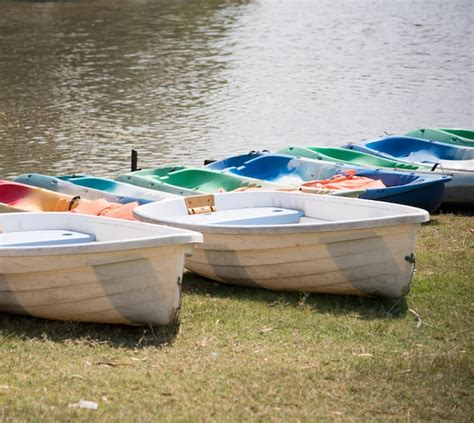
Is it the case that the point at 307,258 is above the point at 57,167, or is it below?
above

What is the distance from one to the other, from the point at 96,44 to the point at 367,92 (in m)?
10.4

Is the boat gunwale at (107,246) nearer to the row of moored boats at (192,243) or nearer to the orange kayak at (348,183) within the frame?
the row of moored boats at (192,243)

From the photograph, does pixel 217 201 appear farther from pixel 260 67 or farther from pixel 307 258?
pixel 260 67

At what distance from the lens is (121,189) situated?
12.3 metres

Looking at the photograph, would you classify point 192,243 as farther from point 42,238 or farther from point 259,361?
point 42,238

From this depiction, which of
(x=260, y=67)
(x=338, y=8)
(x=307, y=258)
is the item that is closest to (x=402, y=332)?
(x=307, y=258)

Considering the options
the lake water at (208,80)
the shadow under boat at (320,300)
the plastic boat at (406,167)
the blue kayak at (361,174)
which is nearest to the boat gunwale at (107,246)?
the shadow under boat at (320,300)

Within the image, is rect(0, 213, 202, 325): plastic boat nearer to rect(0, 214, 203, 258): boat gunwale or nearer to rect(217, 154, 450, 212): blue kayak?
rect(0, 214, 203, 258): boat gunwale

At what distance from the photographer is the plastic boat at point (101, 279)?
24.6 feet

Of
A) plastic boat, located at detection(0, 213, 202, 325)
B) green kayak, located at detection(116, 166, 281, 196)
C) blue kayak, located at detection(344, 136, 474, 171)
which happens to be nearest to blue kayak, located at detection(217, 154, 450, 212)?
green kayak, located at detection(116, 166, 281, 196)

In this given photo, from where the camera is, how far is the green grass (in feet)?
20.7

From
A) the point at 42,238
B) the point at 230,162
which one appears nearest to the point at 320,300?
the point at 42,238

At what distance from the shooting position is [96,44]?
107 ft

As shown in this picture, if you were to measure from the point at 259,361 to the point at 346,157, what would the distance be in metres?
7.25
